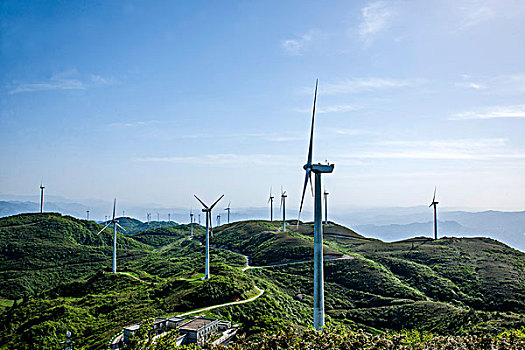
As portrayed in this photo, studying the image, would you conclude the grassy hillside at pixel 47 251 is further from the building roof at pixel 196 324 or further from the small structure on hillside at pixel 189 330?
the building roof at pixel 196 324

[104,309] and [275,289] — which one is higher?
[275,289]

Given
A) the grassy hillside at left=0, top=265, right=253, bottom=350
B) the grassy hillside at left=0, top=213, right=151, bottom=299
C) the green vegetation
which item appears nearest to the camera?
the grassy hillside at left=0, top=265, right=253, bottom=350

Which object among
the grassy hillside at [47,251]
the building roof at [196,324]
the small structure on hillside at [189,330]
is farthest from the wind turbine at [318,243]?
the grassy hillside at [47,251]

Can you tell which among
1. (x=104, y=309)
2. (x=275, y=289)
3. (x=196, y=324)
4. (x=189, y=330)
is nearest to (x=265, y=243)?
(x=275, y=289)

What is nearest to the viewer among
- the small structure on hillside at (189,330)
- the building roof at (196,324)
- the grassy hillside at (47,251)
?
the small structure on hillside at (189,330)

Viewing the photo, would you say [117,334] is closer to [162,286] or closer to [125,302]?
[125,302]

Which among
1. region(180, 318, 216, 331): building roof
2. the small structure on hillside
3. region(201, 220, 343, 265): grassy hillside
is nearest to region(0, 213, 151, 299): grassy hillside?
region(201, 220, 343, 265): grassy hillside

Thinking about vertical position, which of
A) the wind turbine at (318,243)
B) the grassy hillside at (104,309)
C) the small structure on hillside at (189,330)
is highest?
the wind turbine at (318,243)

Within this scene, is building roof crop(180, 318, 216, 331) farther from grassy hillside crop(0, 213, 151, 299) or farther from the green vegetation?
grassy hillside crop(0, 213, 151, 299)

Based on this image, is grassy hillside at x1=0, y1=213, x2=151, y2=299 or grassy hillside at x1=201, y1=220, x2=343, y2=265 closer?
grassy hillside at x1=201, y1=220, x2=343, y2=265

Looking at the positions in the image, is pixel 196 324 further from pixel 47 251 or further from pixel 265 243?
pixel 47 251
